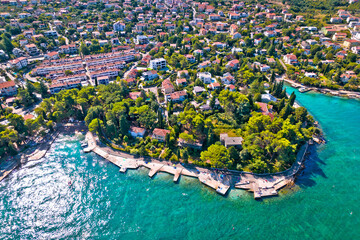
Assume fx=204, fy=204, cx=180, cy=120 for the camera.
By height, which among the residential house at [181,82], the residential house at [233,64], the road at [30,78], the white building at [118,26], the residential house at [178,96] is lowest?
the road at [30,78]

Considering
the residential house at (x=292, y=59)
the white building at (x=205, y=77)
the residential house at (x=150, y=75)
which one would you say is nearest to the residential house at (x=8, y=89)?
the residential house at (x=150, y=75)

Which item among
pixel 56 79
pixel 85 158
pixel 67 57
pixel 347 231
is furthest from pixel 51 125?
pixel 347 231

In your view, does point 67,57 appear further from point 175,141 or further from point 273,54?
point 273,54

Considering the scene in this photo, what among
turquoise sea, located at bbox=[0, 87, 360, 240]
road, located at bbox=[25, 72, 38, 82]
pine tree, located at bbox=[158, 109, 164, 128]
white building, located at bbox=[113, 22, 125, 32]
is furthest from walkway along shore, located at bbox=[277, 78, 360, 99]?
road, located at bbox=[25, 72, 38, 82]

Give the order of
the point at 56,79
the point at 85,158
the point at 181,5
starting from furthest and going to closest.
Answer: the point at 181,5
the point at 56,79
the point at 85,158

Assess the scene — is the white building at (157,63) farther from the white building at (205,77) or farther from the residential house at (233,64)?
the residential house at (233,64)

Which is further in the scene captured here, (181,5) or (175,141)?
(181,5)
